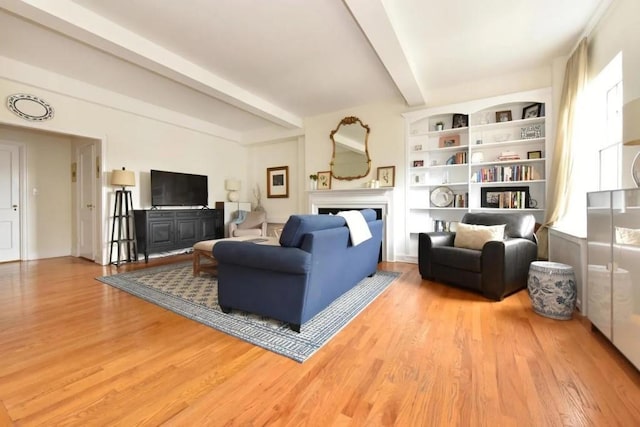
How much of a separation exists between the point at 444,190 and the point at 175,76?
13.1 feet

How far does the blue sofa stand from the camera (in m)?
1.91

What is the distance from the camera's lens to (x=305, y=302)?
1.94 meters

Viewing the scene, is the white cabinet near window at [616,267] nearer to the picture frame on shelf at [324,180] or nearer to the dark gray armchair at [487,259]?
the dark gray armchair at [487,259]

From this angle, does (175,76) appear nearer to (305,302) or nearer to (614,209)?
(305,302)

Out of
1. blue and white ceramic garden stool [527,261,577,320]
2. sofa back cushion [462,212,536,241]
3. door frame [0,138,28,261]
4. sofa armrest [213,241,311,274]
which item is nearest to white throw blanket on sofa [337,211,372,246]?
sofa armrest [213,241,311,274]

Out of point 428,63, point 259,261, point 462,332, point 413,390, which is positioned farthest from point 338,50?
point 413,390

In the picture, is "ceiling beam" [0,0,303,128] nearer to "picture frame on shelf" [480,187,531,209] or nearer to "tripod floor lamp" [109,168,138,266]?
"tripod floor lamp" [109,168,138,266]

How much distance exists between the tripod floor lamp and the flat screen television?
38cm

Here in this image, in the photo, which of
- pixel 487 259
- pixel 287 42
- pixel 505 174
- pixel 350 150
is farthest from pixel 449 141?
pixel 287 42

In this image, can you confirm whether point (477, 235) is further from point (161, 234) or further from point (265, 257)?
point (161, 234)

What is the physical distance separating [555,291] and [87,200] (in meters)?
6.35

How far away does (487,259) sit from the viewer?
8.70 feet

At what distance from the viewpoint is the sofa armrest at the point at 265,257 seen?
1866mm

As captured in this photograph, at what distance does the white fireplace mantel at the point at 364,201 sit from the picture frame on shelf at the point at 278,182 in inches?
39.0
